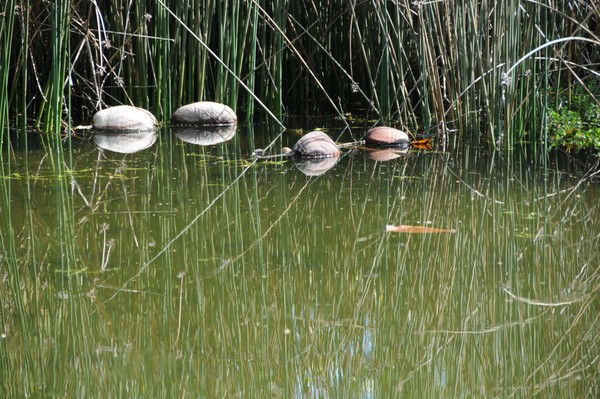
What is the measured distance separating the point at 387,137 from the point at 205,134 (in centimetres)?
116

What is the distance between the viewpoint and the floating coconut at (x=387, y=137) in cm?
505

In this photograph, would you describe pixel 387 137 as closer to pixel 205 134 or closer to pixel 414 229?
pixel 205 134

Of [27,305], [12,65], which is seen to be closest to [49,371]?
[27,305]

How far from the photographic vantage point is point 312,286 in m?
2.73

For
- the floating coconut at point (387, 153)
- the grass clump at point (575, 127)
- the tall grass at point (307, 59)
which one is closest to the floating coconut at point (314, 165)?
the floating coconut at point (387, 153)

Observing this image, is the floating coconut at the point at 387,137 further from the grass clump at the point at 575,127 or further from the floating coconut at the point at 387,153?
the grass clump at the point at 575,127

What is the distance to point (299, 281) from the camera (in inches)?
109

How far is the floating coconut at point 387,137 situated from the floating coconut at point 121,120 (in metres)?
1.43

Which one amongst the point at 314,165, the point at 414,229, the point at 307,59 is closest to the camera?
the point at 414,229

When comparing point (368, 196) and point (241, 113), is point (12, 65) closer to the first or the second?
point (241, 113)

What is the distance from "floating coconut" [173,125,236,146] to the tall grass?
240mm

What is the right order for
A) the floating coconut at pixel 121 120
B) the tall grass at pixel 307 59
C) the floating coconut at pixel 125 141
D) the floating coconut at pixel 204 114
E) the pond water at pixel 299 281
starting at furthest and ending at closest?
1. the floating coconut at pixel 204 114
2. the floating coconut at pixel 121 120
3. the floating coconut at pixel 125 141
4. the tall grass at pixel 307 59
5. the pond water at pixel 299 281

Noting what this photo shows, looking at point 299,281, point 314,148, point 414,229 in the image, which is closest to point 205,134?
point 314,148

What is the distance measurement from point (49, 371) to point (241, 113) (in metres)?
4.49
